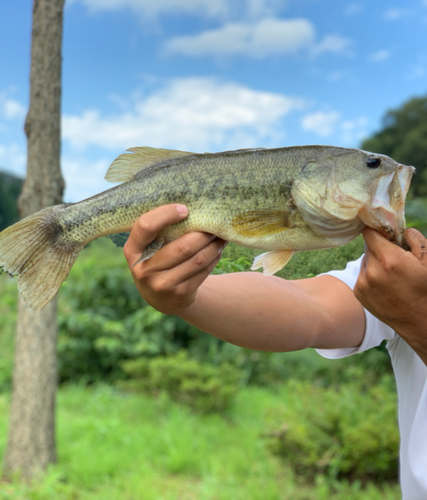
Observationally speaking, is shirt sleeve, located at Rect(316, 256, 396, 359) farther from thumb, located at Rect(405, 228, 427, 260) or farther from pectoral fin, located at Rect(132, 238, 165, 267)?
pectoral fin, located at Rect(132, 238, 165, 267)

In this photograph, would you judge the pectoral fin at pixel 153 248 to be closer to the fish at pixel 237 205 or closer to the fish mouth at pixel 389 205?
the fish at pixel 237 205

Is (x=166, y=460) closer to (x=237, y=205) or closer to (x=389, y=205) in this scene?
(x=237, y=205)

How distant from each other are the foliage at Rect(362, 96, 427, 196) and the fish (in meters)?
23.3

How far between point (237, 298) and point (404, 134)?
28.2 metres

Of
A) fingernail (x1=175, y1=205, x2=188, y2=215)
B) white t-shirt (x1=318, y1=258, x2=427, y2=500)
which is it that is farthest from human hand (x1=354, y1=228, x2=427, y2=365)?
fingernail (x1=175, y1=205, x2=188, y2=215)

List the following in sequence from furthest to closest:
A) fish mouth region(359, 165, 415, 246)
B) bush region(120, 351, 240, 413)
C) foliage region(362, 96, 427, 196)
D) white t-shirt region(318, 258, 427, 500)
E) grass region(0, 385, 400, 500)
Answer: foliage region(362, 96, 427, 196) → bush region(120, 351, 240, 413) → grass region(0, 385, 400, 500) → white t-shirt region(318, 258, 427, 500) → fish mouth region(359, 165, 415, 246)

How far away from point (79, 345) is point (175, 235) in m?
5.88

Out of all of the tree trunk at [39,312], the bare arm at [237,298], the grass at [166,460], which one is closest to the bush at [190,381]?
the grass at [166,460]

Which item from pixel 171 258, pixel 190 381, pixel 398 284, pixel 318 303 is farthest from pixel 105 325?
pixel 398 284

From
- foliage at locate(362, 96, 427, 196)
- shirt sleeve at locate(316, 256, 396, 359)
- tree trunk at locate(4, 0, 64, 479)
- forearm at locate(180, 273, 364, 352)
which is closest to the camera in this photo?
forearm at locate(180, 273, 364, 352)

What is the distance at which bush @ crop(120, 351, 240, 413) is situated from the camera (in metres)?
5.68

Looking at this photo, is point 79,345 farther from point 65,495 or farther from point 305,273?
point 305,273

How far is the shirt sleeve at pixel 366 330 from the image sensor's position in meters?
1.81

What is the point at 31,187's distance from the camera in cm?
419
